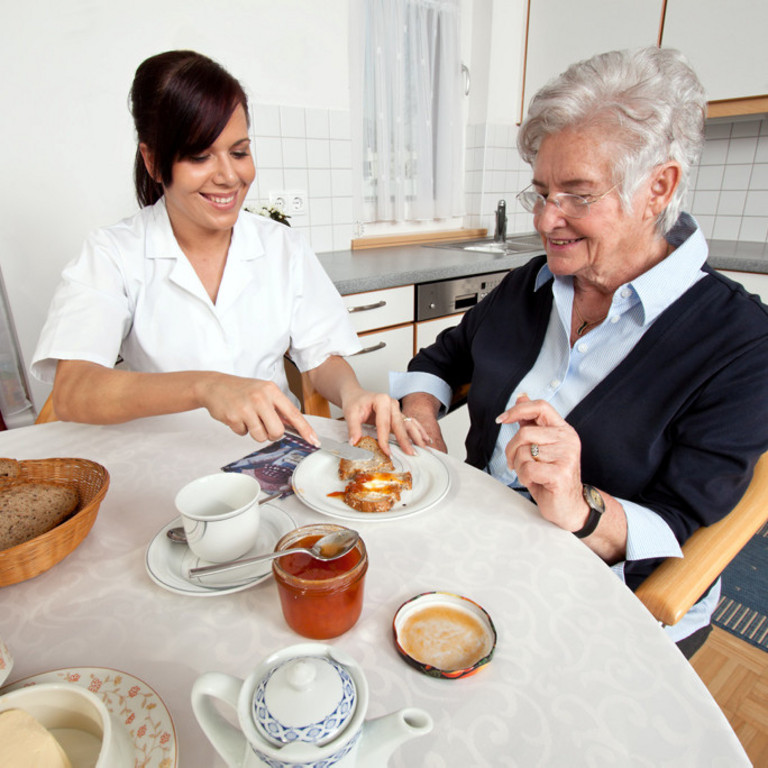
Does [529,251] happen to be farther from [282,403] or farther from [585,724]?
[585,724]

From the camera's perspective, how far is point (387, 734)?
1.19 ft

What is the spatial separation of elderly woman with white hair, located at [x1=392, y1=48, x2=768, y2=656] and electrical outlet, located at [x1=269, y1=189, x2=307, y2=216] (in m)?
1.58

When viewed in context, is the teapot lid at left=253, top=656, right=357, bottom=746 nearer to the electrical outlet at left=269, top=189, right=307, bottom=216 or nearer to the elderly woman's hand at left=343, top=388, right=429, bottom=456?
the elderly woman's hand at left=343, top=388, right=429, bottom=456

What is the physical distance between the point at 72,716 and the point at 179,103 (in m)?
1.08

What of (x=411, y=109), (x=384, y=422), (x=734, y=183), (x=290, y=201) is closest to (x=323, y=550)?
(x=384, y=422)

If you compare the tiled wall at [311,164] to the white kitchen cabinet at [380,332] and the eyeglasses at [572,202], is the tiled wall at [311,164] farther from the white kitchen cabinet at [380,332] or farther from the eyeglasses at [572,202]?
the eyeglasses at [572,202]

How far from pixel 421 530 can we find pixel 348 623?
0.66ft

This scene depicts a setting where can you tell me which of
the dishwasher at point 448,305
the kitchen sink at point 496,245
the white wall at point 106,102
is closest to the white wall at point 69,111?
the white wall at point 106,102


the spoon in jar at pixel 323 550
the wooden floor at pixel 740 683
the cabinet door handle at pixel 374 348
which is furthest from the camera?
the cabinet door handle at pixel 374 348

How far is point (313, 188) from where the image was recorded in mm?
2539

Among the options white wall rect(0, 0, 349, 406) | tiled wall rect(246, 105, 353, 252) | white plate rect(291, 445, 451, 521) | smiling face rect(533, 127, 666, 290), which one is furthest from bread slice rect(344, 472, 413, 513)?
tiled wall rect(246, 105, 353, 252)

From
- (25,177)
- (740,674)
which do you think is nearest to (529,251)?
(740,674)

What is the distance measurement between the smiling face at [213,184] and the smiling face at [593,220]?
660 millimetres

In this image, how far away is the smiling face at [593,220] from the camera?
0.92 metres
